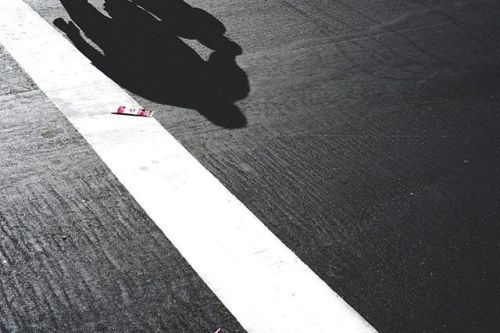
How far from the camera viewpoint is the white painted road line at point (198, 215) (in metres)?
3.15

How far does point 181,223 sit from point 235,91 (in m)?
2.05

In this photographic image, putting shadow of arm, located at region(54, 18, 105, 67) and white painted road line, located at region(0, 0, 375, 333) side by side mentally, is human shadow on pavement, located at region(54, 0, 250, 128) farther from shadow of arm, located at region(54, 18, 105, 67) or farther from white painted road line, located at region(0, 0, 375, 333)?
white painted road line, located at region(0, 0, 375, 333)

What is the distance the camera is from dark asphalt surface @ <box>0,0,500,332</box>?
319 centimetres

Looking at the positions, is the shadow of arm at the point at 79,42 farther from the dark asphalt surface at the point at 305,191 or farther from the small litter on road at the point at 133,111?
the small litter on road at the point at 133,111

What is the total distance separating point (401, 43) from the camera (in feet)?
22.5

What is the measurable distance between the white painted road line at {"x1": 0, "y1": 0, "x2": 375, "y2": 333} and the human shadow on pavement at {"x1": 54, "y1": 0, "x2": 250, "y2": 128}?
298 mm

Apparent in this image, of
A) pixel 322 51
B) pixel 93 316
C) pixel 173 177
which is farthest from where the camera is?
pixel 322 51

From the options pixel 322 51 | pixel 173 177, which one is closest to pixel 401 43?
pixel 322 51

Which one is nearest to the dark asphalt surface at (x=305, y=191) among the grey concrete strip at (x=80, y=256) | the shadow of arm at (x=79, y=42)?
the grey concrete strip at (x=80, y=256)

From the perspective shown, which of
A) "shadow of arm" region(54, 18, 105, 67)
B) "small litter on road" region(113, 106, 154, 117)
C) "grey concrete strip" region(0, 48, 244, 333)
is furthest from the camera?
"shadow of arm" region(54, 18, 105, 67)

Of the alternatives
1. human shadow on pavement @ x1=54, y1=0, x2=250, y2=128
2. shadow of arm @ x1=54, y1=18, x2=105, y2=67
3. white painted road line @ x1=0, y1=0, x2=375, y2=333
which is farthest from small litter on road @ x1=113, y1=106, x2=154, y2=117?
shadow of arm @ x1=54, y1=18, x2=105, y2=67

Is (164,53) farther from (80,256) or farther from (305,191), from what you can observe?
(80,256)

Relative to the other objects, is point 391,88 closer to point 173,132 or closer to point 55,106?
point 173,132

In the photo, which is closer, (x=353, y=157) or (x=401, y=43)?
(x=353, y=157)
